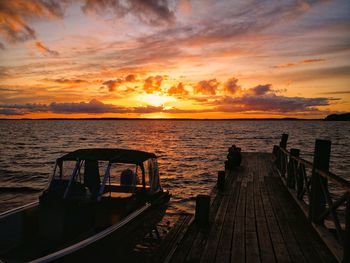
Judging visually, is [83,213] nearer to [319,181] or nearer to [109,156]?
[109,156]

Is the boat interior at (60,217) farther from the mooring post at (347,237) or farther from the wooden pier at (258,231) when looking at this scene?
the mooring post at (347,237)

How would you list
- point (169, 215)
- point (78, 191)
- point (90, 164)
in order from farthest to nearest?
point (169, 215) → point (90, 164) → point (78, 191)

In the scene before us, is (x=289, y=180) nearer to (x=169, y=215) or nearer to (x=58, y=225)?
(x=169, y=215)

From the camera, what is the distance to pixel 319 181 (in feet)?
22.9

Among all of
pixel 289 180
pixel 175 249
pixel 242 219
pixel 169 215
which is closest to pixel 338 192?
pixel 289 180

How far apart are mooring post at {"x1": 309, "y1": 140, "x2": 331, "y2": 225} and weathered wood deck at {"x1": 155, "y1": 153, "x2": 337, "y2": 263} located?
532 millimetres

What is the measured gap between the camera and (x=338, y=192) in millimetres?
19562

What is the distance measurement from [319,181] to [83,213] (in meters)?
6.02

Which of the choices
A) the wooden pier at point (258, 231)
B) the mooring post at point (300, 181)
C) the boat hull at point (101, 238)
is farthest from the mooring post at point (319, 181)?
the boat hull at point (101, 238)

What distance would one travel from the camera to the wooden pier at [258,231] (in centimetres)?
602

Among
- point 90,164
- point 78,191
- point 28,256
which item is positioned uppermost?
point 90,164

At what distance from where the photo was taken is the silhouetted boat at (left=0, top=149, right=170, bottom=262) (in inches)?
283

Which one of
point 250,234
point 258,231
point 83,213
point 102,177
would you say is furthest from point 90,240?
point 258,231

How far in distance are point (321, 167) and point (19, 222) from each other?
7.85m
